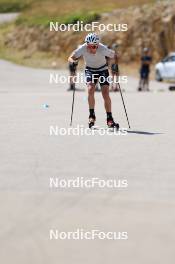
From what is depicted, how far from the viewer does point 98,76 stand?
50.5ft

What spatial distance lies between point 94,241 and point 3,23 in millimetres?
57446

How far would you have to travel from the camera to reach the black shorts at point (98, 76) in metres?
15.4

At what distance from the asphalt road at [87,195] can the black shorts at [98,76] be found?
1074mm

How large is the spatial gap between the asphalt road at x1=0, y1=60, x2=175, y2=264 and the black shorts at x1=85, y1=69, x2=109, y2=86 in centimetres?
107

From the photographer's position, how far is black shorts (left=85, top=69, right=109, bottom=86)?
1535cm

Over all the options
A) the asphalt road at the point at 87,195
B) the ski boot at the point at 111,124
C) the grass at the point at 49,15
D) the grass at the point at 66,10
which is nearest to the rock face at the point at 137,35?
the grass at the point at 49,15

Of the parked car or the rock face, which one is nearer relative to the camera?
the parked car

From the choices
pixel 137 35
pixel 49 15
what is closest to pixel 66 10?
pixel 49 15

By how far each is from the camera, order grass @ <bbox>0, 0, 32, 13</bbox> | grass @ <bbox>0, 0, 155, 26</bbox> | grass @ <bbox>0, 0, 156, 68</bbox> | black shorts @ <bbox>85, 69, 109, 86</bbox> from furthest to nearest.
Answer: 1. grass @ <bbox>0, 0, 32, 13</bbox>
2. grass @ <bbox>0, 0, 155, 26</bbox>
3. grass @ <bbox>0, 0, 156, 68</bbox>
4. black shorts @ <bbox>85, 69, 109, 86</bbox>

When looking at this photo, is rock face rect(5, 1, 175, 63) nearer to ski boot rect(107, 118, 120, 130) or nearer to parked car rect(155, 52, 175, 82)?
parked car rect(155, 52, 175, 82)

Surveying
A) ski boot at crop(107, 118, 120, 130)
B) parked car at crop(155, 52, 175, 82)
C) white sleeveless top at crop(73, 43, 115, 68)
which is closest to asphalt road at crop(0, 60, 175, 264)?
ski boot at crop(107, 118, 120, 130)

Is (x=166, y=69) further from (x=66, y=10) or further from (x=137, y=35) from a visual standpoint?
(x=66, y=10)

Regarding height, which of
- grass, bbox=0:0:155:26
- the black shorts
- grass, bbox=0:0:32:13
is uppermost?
grass, bbox=0:0:32:13

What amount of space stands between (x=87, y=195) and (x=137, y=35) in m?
48.2
